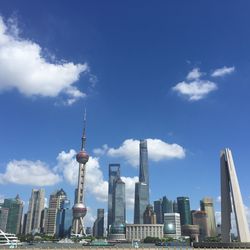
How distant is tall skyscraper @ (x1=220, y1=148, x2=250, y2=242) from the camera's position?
8591cm

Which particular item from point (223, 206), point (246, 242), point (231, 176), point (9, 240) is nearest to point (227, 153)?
point (231, 176)

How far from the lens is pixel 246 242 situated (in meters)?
80.6

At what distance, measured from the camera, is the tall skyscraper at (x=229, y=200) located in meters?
85.9

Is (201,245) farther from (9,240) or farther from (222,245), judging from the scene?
(9,240)

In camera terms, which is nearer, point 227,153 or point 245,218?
point 245,218

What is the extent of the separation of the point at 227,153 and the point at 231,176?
7756 millimetres

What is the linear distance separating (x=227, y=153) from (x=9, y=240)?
482ft

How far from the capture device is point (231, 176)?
92188mm

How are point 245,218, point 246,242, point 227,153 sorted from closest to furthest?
point 246,242, point 245,218, point 227,153

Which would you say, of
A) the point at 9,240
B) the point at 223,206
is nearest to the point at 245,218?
the point at 223,206

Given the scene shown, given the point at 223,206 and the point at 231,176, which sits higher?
the point at 231,176

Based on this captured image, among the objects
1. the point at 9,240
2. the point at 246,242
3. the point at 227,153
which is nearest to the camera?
the point at 246,242

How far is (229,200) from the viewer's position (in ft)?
304

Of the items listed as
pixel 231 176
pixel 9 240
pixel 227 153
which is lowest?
pixel 9 240
